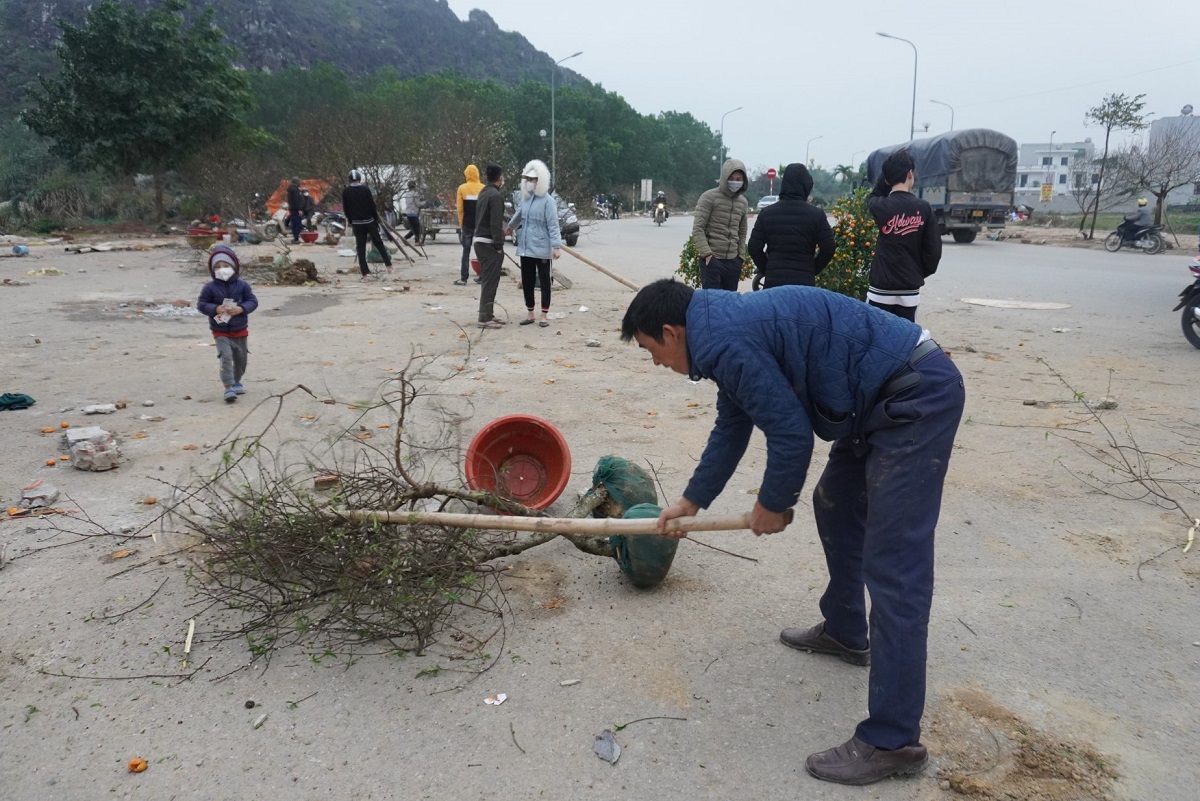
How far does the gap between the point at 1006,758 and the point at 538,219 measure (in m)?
7.08

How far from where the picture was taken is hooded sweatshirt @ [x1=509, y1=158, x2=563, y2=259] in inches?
333

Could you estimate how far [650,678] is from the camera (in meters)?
2.78

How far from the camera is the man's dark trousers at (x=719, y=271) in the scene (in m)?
7.01

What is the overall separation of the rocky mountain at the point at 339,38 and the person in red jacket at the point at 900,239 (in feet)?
186

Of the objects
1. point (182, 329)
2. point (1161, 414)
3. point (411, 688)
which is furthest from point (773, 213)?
point (182, 329)

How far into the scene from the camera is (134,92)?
23.2 m

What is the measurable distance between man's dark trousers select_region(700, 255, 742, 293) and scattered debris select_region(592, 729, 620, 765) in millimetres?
5010

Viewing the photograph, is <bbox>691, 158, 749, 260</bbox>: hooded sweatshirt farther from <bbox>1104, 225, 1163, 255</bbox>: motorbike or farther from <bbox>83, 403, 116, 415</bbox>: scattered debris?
<bbox>1104, 225, 1163, 255</bbox>: motorbike

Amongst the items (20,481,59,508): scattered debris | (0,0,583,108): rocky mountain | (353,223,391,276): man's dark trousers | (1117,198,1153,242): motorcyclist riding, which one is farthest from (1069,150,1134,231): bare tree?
(0,0,583,108): rocky mountain

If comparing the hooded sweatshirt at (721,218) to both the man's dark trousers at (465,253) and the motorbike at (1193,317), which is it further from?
the man's dark trousers at (465,253)

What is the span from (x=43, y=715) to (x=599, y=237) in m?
24.7

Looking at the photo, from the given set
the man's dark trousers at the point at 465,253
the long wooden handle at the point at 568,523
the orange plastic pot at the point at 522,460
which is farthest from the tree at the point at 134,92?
the long wooden handle at the point at 568,523

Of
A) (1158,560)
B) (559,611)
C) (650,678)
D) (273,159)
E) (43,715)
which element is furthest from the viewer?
(273,159)

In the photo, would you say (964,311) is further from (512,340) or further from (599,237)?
(599,237)
